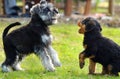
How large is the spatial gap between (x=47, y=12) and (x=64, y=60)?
253 cm

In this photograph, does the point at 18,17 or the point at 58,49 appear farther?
the point at 18,17

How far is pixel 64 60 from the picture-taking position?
14289 millimetres

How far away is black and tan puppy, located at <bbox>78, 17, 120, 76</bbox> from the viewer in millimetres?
11898

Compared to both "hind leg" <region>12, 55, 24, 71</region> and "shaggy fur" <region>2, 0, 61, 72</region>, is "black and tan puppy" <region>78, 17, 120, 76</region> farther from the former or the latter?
"hind leg" <region>12, 55, 24, 71</region>

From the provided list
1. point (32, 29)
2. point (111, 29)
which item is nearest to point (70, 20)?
point (111, 29)

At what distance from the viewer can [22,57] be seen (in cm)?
1252

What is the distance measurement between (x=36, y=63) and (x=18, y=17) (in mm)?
7400

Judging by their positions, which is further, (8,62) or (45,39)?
(8,62)

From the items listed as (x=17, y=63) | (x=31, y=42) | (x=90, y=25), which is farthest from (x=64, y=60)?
(x=90, y=25)

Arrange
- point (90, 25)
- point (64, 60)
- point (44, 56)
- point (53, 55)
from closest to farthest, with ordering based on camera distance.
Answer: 1. point (90, 25)
2. point (44, 56)
3. point (53, 55)
4. point (64, 60)

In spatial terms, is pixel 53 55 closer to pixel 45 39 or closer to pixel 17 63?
pixel 45 39

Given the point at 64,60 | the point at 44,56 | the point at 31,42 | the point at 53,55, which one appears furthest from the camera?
the point at 64,60

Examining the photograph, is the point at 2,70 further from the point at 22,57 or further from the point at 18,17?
the point at 18,17

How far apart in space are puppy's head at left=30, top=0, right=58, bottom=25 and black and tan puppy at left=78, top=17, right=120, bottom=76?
0.62 meters
